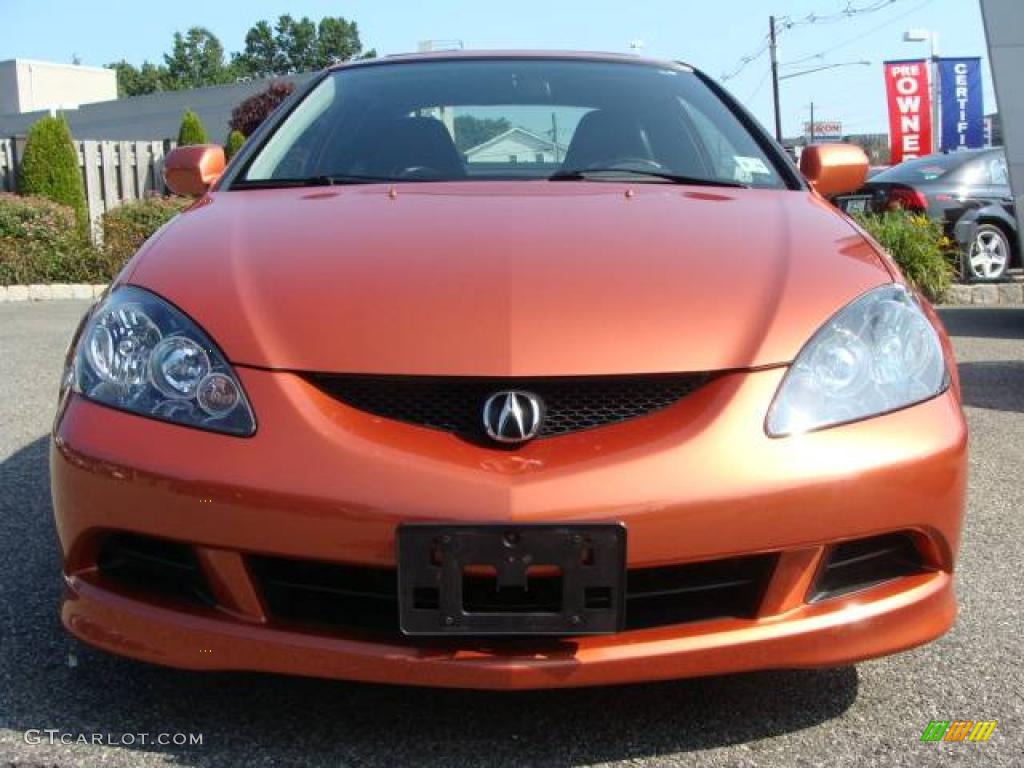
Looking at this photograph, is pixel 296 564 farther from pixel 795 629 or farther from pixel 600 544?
pixel 795 629

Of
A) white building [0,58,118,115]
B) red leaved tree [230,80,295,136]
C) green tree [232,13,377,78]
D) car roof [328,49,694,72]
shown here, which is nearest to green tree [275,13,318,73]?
green tree [232,13,377,78]

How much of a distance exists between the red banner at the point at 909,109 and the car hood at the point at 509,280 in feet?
66.3

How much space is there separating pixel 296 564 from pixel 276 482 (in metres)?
0.20

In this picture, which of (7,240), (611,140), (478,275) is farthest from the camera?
(7,240)

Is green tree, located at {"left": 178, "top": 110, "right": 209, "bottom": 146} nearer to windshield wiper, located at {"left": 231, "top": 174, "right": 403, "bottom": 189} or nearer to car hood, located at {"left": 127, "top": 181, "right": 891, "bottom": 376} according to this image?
windshield wiper, located at {"left": 231, "top": 174, "right": 403, "bottom": 189}

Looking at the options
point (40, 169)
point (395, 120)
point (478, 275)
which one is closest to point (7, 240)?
point (40, 169)

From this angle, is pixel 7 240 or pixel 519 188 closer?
pixel 519 188

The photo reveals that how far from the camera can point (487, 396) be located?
191 centimetres

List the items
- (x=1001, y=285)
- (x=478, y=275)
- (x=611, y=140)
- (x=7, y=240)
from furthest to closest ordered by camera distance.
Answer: (x=7, y=240) → (x=1001, y=285) → (x=611, y=140) → (x=478, y=275)

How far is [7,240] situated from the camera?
11.4 meters

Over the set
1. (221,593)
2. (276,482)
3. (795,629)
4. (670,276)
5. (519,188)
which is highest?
(519,188)

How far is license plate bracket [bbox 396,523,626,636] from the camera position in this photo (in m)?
1.75

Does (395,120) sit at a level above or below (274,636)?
above

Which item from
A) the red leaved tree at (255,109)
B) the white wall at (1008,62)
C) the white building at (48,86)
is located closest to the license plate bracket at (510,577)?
the white wall at (1008,62)
